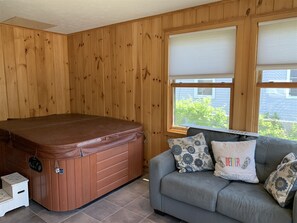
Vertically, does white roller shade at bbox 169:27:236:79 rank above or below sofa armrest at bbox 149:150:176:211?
above

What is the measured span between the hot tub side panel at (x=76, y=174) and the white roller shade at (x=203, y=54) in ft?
3.89

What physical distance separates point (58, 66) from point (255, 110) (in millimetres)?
3541

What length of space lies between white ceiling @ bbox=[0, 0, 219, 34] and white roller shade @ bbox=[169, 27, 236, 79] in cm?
39

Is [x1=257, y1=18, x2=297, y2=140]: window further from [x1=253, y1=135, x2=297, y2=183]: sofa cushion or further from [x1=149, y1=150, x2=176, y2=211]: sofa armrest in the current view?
[x1=149, y1=150, x2=176, y2=211]: sofa armrest

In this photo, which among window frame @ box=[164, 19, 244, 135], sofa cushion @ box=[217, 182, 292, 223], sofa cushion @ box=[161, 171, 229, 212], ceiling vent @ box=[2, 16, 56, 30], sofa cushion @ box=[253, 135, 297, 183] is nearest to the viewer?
sofa cushion @ box=[217, 182, 292, 223]

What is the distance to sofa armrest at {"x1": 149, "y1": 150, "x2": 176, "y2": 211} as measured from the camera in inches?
89.7

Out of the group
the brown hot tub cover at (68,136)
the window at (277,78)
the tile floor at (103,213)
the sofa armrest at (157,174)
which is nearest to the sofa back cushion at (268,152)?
the window at (277,78)

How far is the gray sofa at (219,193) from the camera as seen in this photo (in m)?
1.73

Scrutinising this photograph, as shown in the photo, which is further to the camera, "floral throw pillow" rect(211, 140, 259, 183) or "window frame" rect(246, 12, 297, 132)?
"window frame" rect(246, 12, 297, 132)

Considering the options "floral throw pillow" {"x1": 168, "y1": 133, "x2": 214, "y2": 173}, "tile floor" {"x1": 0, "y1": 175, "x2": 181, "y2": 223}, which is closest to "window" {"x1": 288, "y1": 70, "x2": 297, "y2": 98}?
"floral throw pillow" {"x1": 168, "y1": 133, "x2": 214, "y2": 173}

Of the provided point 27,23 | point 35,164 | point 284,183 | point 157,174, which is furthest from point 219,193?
point 27,23

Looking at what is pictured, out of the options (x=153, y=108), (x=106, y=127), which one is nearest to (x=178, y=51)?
(x=153, y=108)

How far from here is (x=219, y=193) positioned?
1.92 metres

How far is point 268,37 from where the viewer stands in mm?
2352
